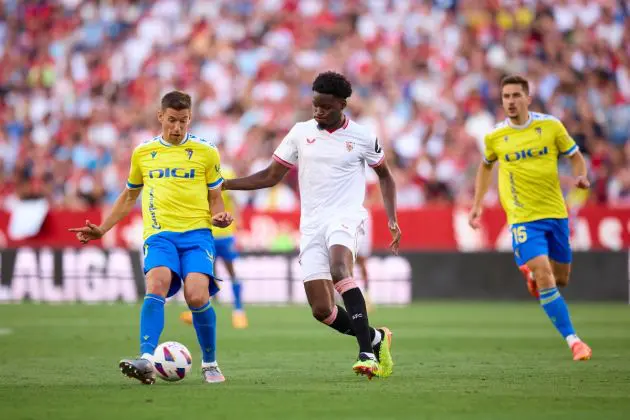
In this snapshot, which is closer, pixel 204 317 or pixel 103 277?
pixel 204 317

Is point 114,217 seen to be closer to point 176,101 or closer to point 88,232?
point 88,232

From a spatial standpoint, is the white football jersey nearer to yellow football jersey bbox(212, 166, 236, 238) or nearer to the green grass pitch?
the green grass pitch

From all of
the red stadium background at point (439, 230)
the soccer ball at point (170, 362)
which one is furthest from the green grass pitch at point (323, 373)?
the red stadium background at point (439, 230)

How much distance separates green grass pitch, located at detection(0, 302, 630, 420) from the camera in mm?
7535

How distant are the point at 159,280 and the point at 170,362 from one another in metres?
0.63

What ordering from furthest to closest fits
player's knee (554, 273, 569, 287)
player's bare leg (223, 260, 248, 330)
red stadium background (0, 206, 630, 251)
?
red stadium background (0, 206, 630, 251) < player's bare leg (223, 260, 248, 330) < player's knee (554, 273, 569, 287)

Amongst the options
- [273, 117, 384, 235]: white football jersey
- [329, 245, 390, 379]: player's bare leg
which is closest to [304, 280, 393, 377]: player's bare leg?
[329, 245, 390, 379]: player's bare leg

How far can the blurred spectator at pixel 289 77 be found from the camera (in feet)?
77.7

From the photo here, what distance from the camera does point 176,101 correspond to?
9375 mm

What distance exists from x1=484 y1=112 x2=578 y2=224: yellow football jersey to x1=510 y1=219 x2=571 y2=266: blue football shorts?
0.07 meters

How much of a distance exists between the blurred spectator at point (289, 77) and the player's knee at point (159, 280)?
1345cm

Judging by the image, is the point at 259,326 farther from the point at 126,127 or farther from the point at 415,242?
the point at 126,127

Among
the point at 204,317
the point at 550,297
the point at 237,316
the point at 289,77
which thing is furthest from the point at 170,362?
the point at 289,77

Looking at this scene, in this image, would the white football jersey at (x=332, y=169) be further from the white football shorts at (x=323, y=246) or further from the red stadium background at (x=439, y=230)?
the red stadium background at (x=439, y=230)
